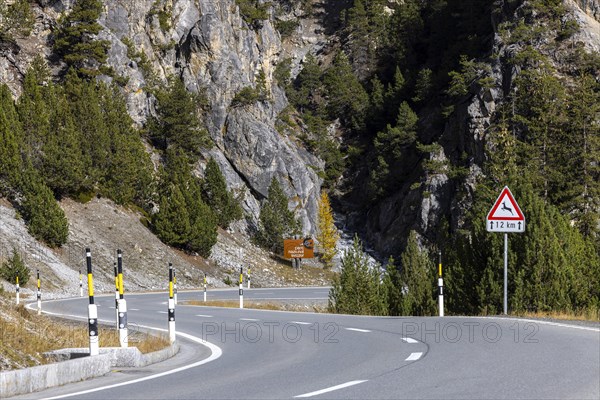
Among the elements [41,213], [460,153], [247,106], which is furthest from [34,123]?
[460,153]

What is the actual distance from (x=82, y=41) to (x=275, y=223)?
91.2ft

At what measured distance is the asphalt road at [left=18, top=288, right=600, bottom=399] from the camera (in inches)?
278

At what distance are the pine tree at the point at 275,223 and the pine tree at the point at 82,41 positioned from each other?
22.7 meters

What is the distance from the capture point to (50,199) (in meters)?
50.9

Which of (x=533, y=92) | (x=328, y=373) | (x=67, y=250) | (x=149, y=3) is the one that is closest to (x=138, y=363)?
(x=328, y=373)

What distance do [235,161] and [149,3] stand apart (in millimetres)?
22163

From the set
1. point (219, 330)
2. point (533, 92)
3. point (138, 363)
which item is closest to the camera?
point (138, 363)

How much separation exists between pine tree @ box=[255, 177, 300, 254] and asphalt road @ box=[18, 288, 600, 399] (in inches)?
2447

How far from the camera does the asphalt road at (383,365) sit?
7.06 m

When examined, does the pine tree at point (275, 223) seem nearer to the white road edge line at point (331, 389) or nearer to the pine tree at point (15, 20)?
the pine tree at point (15, 20)

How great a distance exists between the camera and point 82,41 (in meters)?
75.8

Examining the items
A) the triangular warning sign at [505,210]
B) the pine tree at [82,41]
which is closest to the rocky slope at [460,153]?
the pine tree at [82,41]

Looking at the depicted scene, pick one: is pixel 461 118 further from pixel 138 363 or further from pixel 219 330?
pixel 138 363

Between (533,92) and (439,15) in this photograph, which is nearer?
(533,92)
